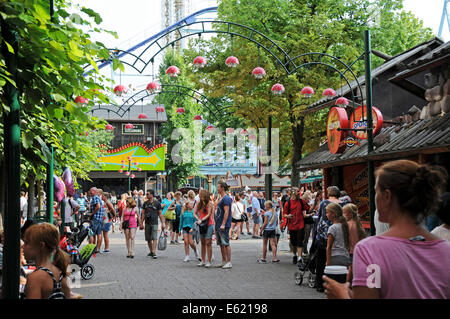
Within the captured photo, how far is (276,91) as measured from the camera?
15797mm

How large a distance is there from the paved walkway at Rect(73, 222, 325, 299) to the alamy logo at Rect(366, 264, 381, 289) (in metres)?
6.79

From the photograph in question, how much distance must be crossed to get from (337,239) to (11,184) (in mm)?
5164

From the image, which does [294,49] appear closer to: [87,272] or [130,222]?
[130,222]

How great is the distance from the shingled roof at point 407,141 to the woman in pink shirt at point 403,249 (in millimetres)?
9090

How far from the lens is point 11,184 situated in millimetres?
5113

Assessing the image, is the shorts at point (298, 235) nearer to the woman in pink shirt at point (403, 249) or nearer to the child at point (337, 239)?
the child at point (337, 239)

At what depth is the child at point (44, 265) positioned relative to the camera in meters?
3.90

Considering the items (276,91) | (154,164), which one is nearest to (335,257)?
(276,91)

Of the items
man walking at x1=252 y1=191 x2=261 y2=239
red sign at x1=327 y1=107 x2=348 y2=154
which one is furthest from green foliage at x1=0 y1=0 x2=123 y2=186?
man walking at x1=252 y1=191 x2=261 y2=239

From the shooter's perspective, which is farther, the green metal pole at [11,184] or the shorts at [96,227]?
the shorts at [96,227]

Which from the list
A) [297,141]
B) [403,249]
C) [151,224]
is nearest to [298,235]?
[151,224]

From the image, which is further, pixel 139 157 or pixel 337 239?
pixel 139 157

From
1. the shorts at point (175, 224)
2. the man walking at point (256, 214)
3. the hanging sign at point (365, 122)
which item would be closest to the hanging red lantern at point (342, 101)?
the hanging sign at point (365, 122)
